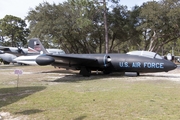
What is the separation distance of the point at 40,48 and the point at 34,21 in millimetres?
17147

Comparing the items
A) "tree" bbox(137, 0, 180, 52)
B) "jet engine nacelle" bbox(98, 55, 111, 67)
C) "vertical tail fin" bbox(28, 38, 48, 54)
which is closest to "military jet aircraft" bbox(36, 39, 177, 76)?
"jet engine nacelle" bbox(98, 55, 111, 67)

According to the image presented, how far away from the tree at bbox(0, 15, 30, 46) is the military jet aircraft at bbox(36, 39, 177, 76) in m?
52.5

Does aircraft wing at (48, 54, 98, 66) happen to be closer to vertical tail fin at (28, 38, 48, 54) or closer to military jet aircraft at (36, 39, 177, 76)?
military jet aircraft at (36, 39, 177, 76)

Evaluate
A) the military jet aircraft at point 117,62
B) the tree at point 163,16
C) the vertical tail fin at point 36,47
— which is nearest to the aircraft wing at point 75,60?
the military jet aircraft at point 117,62

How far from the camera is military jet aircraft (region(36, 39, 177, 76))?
1400 cm

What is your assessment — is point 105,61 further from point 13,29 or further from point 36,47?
point 13,29

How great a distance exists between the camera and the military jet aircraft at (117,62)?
14.0 metres

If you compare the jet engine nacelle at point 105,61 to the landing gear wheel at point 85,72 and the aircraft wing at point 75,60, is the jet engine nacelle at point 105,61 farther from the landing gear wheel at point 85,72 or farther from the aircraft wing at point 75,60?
the landing gear wheel at point 85,72

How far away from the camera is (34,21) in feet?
120

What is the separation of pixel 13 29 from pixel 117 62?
5639cm

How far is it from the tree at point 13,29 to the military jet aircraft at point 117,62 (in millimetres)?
52501

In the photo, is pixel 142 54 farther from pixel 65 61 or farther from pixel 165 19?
pixel 165 19

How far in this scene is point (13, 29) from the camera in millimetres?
64125

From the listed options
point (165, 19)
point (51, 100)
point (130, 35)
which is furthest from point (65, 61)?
point (130, 35)
